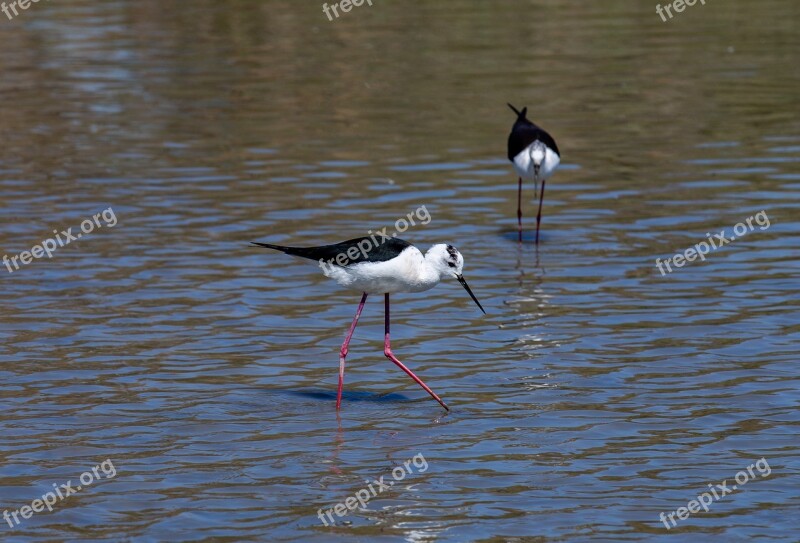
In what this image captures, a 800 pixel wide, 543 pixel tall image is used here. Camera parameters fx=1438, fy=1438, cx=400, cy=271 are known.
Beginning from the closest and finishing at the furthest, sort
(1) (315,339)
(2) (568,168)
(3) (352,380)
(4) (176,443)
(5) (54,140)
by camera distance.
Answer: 1. (4) (176,443)
2. (3) (352,380)
3. (1) (315,339)
4. (2) (568,168)
5. (5) (54,140)

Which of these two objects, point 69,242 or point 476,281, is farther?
point 69,242

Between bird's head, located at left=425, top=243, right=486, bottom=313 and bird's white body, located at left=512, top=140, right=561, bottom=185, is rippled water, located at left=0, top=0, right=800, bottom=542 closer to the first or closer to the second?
bird's white body, located at left=512, top=140, right=561, bottom=185

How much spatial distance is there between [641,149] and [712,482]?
10830mm

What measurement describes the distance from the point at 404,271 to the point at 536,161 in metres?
5.72

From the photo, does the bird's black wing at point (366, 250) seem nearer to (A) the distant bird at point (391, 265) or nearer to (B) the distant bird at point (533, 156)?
(A) the distant bird at point (391, 265)

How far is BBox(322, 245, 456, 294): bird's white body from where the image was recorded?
9.62 meters

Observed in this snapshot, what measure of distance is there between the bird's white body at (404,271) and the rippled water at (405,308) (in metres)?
0.86

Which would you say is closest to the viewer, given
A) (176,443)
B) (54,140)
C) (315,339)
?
(176,443)

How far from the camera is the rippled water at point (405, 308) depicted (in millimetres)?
8133

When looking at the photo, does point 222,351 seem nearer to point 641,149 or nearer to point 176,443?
point 176,443

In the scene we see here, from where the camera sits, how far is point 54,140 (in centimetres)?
2000

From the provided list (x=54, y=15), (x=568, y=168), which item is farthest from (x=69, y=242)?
(x=54, y=15)

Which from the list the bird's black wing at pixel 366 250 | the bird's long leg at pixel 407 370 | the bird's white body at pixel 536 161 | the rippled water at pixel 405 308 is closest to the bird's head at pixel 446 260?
the bird's black wing at pixel 366 250

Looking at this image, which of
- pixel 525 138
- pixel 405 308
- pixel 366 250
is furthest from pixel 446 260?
pixel 525 138
